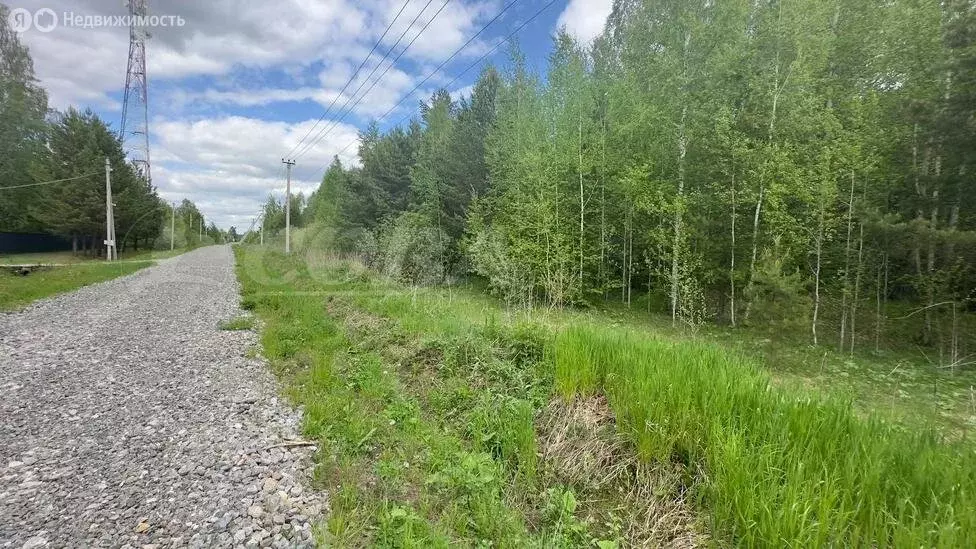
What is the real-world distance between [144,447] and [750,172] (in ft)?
40.5

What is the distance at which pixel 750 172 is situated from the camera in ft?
32.8

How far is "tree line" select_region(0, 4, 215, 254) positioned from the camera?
25719mm

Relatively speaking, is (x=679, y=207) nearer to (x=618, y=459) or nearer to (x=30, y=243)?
(x=618, y=459)

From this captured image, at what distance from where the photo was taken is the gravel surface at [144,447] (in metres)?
2.64

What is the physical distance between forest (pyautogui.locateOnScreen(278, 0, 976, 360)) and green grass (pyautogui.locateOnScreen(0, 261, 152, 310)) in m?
9.58

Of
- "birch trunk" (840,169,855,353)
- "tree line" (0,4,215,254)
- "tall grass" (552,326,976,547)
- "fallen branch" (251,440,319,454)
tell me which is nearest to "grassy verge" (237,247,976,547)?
"tall grass" (552,326,976,547)

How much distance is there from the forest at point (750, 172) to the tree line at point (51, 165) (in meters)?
24.4

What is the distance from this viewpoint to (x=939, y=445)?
2359 mm

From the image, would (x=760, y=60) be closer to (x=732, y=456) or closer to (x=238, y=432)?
(x=732, y=456)

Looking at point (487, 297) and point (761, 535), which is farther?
point (487, 297)

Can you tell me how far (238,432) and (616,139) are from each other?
12506 mm

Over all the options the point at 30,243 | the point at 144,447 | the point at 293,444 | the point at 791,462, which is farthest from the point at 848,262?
the point at 30,243

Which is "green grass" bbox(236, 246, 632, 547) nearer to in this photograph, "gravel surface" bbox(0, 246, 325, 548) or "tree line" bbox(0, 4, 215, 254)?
"gravel surface" bbox(0, 246, 325, 548)

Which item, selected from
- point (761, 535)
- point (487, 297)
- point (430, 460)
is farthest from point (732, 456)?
point (487, 297)
